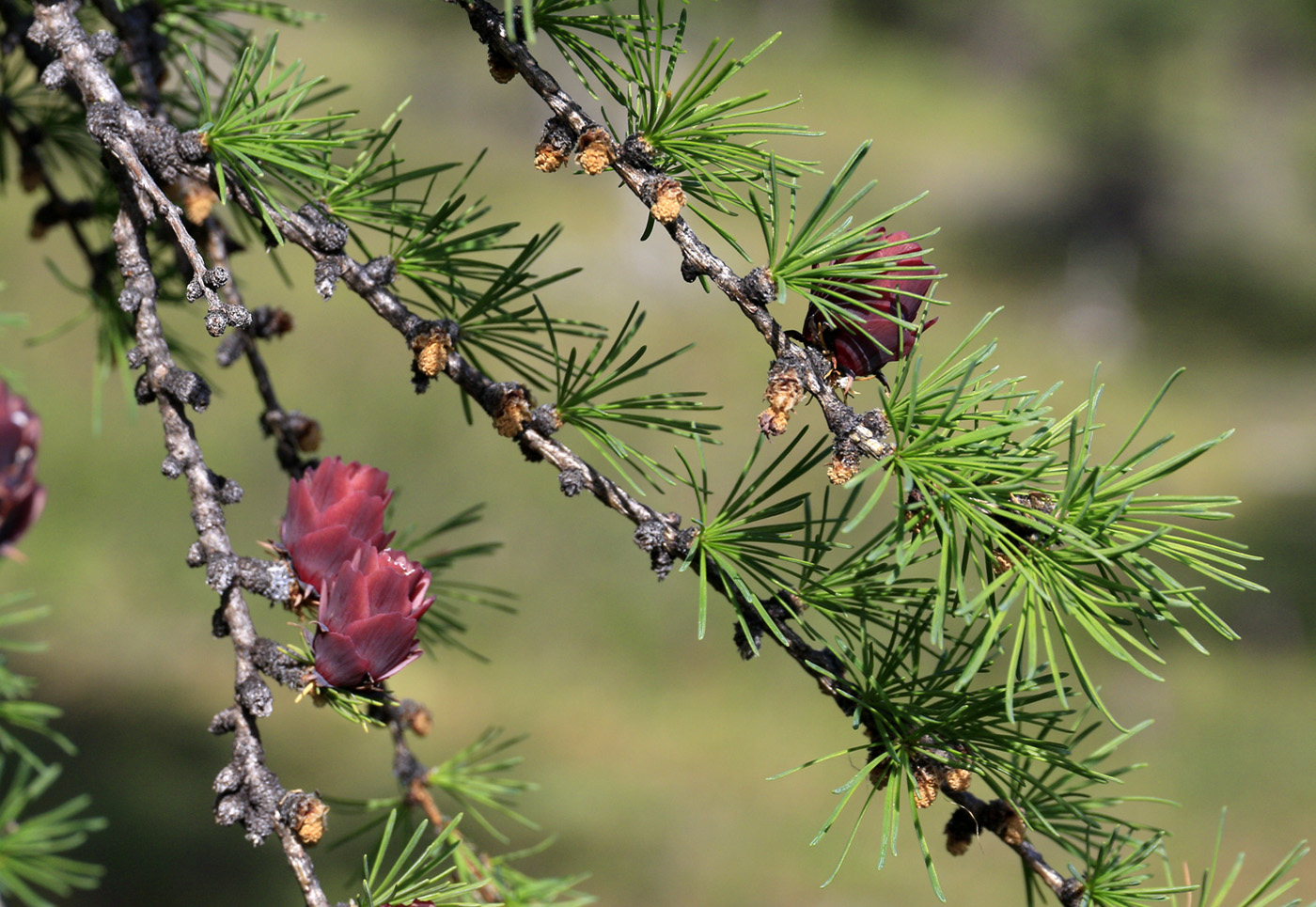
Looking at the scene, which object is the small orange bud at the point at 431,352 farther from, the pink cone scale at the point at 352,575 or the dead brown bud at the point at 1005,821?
the dead brown bud at the point at 1005,821

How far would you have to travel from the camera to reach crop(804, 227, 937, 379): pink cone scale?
0.42m

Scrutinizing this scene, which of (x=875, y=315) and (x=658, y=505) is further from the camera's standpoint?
(x=658, y=505)

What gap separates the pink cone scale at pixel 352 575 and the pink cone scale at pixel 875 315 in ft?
0.72

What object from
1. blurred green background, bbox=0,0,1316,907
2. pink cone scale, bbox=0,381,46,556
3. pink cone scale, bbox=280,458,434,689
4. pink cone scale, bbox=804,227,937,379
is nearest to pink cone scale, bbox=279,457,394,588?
pink cone scale, bbox=280,458,434,689

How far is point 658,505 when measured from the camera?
2.81 metres

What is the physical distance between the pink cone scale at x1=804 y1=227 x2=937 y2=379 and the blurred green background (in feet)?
1.81

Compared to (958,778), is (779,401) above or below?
above

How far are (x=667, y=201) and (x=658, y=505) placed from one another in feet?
7.86

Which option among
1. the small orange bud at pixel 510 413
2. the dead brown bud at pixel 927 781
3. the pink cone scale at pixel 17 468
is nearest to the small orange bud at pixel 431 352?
the small orange bud at pixel 510 413

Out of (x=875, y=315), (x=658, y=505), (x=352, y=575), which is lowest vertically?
(x=352, y=575)

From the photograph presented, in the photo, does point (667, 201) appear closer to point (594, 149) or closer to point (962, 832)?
point (594, 149)

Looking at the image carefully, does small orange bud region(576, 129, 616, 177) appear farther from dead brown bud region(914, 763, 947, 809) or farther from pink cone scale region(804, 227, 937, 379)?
dead brown bud region(914, 763, 947, 809)

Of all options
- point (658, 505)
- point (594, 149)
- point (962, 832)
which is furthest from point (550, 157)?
point (658, 505)

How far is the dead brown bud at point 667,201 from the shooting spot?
16.7 inches
